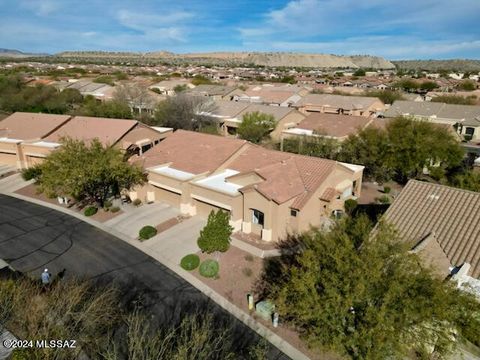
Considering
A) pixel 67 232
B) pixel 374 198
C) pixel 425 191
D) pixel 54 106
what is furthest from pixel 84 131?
pixel 425 191

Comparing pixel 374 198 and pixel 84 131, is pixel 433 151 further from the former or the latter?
pixel 84 131

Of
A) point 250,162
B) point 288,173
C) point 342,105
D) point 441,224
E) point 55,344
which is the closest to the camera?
point 55,344

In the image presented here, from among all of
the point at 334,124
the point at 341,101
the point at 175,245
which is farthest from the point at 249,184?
the point at 341,101

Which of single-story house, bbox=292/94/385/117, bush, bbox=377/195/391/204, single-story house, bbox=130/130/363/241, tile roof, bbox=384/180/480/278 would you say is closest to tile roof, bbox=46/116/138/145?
single-story house, bbox=130/130/363/241

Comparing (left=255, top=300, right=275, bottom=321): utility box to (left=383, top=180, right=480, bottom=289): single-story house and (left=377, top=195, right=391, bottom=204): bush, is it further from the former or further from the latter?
(left=377, top=195, right=391, bottom=204): bush

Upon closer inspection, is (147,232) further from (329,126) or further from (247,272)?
(329,126)

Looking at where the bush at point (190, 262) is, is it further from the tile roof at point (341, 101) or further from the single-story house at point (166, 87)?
the single-story house at point (166, 87)

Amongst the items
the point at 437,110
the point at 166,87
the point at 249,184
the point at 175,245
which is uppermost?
the point at 166,87
